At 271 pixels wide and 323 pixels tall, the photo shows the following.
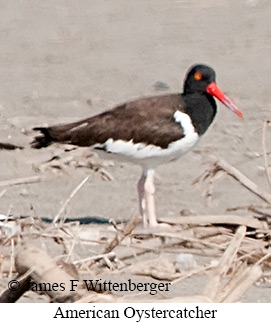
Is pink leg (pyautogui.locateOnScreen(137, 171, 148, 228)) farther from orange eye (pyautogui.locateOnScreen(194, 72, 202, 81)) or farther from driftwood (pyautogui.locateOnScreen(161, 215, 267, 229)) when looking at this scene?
orange eye (pyautogui.locateOnScreen(194, 72, 202, 81))

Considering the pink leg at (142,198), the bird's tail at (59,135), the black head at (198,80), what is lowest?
the pink leg at (142,198)

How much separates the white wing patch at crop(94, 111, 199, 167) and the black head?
1.21 ft

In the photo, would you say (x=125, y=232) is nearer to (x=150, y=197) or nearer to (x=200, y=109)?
(x=150, y=197)

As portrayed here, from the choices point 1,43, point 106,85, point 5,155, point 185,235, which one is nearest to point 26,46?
point 1,43

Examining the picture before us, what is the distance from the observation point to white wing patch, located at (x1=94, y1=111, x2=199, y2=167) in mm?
6988

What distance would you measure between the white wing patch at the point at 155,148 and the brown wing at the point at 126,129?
0.08 feet

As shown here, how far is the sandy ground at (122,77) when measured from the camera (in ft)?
24.9

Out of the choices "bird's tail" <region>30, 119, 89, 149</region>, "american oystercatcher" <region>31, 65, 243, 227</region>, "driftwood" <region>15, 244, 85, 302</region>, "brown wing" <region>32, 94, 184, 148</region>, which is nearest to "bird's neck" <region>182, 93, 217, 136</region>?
"american oystercatcher" <region>31, 65, 243, 227</region>

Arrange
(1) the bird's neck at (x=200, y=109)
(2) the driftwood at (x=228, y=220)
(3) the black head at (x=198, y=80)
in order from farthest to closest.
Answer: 1. (3) the black head at (x=198, y=80)
2. (1) the bird's neck at (x=200, y=109)
3. (2) the driftwood at (x=228, y=220)

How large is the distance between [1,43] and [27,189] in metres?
4.34

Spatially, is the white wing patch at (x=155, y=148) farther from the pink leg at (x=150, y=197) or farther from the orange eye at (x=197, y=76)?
the orange eye at (x=197, y=76)

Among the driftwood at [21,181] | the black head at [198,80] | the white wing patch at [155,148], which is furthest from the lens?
the driftwood at [21,181]

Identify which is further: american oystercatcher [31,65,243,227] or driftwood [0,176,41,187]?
driftwood [0,176,41,187]

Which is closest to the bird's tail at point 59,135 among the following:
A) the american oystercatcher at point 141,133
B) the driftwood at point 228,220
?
the american oystercatcher at point 141,133
